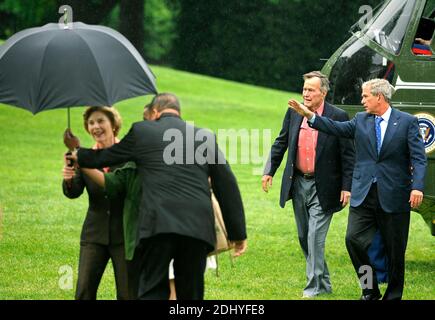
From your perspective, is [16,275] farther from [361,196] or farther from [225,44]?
[225,44]

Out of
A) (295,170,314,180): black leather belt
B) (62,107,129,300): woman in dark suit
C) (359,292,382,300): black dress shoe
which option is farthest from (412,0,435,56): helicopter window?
(62,107,129,300): woman in dark suit

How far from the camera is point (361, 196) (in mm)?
9641

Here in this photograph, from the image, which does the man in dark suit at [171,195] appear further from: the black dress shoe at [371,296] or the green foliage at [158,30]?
the green foliage at [158,30]

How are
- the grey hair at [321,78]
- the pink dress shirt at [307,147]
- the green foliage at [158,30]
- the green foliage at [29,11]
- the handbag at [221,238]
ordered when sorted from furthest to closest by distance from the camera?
the green foliage at [158,30] < the green foliage at [29,11] < the pink dress shirt at [307,147] < the grey hair at [321,78] < the handbag at [221,238]

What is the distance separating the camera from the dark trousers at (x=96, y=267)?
325 inches

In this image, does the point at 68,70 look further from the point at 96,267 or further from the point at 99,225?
the point at 96,267

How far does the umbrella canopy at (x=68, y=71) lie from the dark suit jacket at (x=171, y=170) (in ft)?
1.17

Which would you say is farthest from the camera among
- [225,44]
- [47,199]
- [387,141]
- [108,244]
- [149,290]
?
[225,44]

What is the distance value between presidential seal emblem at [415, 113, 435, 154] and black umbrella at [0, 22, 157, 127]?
3949 millimetres

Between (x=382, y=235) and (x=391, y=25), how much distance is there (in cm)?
309

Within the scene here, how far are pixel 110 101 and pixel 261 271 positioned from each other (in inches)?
177

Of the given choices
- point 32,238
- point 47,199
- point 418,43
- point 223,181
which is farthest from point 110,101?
point 47,199

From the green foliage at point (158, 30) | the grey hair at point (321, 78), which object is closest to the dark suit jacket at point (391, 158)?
the grey hair at point (321, 78)

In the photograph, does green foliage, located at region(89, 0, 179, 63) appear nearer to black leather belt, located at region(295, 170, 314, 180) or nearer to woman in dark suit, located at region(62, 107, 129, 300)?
black leather belt, located at region(295, 170, 314, 180)
